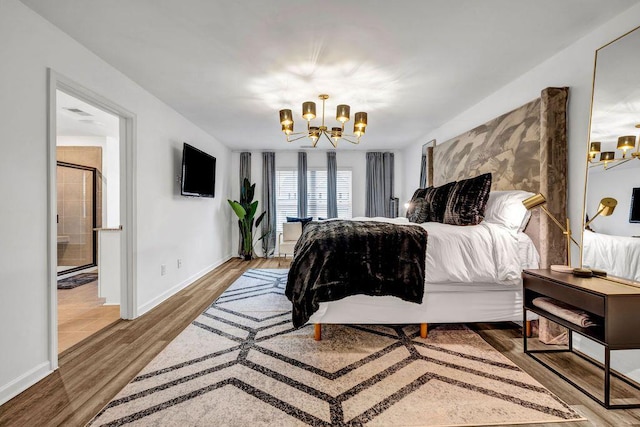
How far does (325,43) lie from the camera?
2.18 metres

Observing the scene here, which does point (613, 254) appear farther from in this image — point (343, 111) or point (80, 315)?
point (80, 315)

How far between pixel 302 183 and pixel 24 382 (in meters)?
5.04

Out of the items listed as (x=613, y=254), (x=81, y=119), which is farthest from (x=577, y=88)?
(x=81, y=119)

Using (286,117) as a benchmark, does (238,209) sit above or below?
below

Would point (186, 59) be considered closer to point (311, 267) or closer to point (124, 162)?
point (124, 162)

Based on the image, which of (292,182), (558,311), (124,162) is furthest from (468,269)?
(292,182)

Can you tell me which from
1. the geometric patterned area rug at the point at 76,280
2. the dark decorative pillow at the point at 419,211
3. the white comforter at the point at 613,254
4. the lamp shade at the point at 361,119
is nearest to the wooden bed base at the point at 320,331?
the white comforter at the point at 613,254

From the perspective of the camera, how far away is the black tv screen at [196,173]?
12.4 feet

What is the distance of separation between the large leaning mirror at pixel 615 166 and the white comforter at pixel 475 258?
0.42 metres

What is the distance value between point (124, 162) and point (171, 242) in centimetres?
119

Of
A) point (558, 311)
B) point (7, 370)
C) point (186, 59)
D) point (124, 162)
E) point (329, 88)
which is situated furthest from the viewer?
point (329, 88)

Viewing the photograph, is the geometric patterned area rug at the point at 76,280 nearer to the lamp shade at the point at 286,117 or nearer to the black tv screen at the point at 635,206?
the lamp shade at the point at 286,117

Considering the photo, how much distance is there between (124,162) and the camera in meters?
2.84

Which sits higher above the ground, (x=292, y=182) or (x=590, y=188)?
(x=292, y=182)
